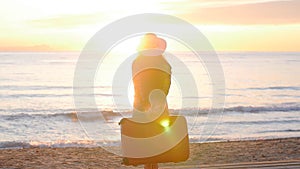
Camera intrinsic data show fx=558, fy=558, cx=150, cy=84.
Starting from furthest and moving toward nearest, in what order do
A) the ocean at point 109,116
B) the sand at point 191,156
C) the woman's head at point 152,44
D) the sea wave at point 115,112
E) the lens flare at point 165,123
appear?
the sea wave at point 115,112 < the ocean at point 109,116 < the sand at point 191,156 < the lens flare at point 165,123 < the woman's head at point 152,44

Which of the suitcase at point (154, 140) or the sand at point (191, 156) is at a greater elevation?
the sand at point (191, 156)

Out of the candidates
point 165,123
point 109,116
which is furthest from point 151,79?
point 109,116

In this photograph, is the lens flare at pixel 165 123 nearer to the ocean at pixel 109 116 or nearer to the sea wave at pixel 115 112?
the ocean at pixel 109 116

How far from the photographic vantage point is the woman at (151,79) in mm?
5043

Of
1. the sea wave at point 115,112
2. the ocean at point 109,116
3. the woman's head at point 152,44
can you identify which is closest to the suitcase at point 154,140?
the woman's head at point 152,44

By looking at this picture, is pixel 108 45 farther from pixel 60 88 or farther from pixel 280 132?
pixel 60 88

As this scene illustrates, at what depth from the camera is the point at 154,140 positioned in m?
5.25

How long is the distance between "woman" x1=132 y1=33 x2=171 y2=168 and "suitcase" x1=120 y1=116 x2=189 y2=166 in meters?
0.10

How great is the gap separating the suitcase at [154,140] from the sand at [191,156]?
3.51m

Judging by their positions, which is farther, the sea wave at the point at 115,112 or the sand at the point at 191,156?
the sea wave at the point at 115,112

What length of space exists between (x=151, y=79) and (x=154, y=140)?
23.9 inches

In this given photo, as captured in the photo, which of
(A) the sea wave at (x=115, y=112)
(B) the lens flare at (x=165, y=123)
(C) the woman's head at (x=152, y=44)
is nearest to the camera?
(C) the woman's head at (x=152, y=44)

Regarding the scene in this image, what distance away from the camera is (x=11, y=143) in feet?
55.2

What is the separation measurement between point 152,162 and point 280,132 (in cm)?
1479
